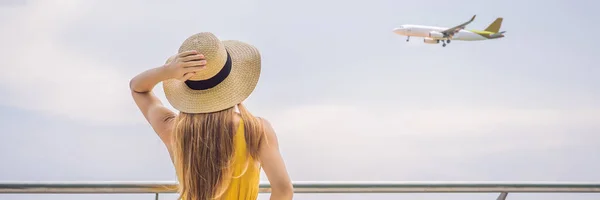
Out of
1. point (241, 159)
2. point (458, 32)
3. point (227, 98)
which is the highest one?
point (458, 32)

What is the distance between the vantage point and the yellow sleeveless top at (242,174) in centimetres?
193

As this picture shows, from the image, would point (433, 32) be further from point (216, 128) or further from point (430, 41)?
point (216, 128)

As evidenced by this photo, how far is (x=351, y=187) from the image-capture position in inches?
117

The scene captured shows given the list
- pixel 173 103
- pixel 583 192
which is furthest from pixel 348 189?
pixel 583 192

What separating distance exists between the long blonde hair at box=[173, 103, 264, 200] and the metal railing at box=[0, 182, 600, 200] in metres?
0.66

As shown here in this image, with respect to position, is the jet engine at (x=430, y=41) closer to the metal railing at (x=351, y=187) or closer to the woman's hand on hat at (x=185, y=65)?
the metal railing at (x=351, y=187)

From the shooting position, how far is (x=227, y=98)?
1941mm

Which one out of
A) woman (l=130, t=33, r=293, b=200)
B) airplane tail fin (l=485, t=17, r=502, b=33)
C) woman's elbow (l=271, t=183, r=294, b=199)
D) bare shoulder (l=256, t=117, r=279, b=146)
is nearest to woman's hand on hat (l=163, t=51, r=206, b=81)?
woman (l=130, t=33, r=293, b=200)

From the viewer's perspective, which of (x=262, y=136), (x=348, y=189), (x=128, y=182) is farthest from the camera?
(x=348, y=189)

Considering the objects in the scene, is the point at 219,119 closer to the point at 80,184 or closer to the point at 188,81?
the point at 188,81

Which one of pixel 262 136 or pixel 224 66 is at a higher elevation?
pixel 224 66

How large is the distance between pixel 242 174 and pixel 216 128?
0.54 ft

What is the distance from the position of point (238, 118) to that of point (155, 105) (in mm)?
342

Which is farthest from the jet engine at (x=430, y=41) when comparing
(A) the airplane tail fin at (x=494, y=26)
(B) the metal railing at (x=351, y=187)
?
(B) the metal railing at (x=351, y=187)
